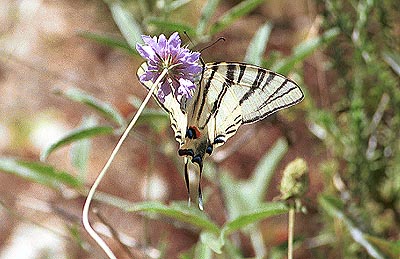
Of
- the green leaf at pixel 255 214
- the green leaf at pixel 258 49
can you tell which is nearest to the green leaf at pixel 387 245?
the green leaf at pixel 255 214

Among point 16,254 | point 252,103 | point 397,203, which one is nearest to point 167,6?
point 252,103

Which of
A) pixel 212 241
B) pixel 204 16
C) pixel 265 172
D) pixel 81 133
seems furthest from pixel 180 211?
pixel 265 172

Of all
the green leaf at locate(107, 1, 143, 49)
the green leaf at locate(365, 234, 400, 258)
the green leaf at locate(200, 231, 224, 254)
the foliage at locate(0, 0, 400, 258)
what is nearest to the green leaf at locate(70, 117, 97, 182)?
Answer: the foliage at locate(0, 0, 400, 258)

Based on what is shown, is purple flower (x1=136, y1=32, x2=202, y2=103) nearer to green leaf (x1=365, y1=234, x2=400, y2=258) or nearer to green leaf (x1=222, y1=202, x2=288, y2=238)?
green leaf (x1=222, y1=202, x2=288, y2=238)

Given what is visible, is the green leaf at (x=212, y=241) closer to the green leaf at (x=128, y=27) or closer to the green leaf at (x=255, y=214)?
the green leaf at (x=255, y=214)

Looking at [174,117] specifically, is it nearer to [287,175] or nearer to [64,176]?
[287,175]

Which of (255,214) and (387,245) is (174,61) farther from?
(387,245)
